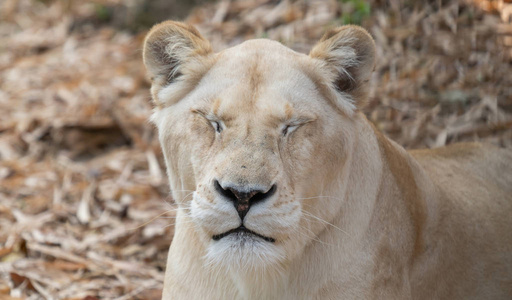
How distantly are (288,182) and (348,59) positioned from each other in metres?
0.74

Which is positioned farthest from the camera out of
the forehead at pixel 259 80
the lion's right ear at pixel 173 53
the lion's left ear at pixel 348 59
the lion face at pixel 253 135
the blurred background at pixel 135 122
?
the blurred background at pixel 135 122

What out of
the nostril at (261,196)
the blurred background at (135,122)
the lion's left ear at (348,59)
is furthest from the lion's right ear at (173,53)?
the blurred background at (135,122)

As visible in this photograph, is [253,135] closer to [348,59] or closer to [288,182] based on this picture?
[288,182]

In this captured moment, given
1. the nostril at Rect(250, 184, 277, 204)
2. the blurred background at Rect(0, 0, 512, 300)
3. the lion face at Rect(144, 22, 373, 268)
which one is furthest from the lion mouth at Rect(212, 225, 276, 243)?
the blurred background at Rect(0, 0, 512, 300)

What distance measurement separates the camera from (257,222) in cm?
280

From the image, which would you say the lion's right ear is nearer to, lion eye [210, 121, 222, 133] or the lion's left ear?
lion eye [210, 121, 222, 133]

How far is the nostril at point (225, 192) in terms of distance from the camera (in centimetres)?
277

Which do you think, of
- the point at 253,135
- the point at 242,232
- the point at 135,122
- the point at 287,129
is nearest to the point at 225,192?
the point at 242,232

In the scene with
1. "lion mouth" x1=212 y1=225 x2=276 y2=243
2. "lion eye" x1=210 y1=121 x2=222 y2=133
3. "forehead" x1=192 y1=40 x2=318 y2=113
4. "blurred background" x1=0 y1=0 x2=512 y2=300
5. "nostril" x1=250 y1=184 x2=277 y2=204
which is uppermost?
"forehead" x1=192 y1=40 x2=318 y2=113

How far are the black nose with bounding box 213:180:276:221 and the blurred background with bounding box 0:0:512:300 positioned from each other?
2140mm

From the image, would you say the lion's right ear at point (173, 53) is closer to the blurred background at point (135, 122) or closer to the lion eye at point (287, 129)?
the lion eye at point (287, 129)

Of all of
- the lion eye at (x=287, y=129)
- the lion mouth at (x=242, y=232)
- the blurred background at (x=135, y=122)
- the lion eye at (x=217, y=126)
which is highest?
the lion eye at (x=217, y=126)

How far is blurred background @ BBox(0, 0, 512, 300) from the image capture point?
5215 millimetres

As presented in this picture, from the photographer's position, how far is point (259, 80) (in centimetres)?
312
